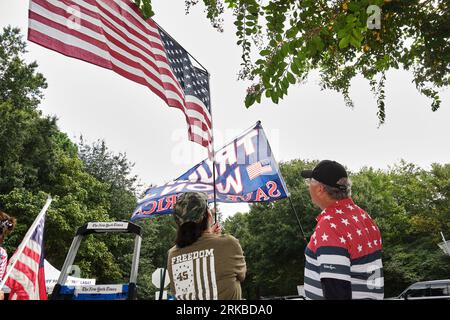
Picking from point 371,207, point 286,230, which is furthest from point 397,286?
A: point 286,230

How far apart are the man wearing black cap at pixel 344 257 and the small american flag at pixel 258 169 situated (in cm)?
568

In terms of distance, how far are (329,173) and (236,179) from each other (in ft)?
19.3

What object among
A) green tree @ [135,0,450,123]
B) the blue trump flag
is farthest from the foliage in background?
green tree @ [135,0,450,123]

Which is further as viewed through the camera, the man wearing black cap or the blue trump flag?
the blue trump flag

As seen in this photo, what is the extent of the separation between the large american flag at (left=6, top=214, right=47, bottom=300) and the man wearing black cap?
13.1 ft

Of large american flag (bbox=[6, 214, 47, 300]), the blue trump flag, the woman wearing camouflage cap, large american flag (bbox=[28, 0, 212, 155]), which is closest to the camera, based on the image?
the woman wearing camouflage cap

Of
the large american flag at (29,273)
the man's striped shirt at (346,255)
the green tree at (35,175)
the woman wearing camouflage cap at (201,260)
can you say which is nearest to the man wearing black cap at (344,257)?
the man's striped shirt at (346,255)

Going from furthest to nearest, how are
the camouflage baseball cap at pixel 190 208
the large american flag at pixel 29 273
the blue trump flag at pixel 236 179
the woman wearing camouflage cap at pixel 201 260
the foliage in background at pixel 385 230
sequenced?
the foliage in background at pixel 385 230
the blue trump flag at pixel 236 179
the large american flag at pixel 29 273
the camouflage baseball cap at pixel 190 208
the woman wearing camouflage cap at pixel 201 260

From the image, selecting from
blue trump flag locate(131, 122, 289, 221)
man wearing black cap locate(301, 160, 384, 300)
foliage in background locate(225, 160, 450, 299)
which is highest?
foliage in background locate(225, 160, 450, 299)

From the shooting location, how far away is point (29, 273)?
5199 mm

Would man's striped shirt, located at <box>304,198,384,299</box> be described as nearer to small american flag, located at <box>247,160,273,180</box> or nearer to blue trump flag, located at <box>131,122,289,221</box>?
blue trump flag, located at <box>131,122,289,221</box>

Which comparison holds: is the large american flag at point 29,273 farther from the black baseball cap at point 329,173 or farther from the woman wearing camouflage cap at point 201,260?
the black baseball cap at point 329,173

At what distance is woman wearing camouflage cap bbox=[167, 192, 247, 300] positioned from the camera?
9.66 feet

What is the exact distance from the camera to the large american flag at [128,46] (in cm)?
420
